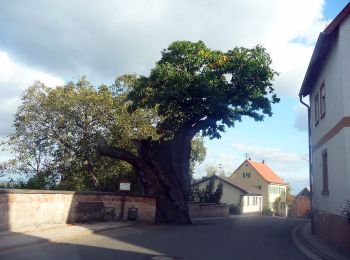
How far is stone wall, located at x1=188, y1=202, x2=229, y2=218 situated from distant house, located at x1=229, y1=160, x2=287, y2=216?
36078mm

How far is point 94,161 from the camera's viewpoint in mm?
32656

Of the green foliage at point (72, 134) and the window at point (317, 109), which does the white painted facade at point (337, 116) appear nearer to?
the window at point (317, 109)

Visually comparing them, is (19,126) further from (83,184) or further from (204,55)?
(204,55)

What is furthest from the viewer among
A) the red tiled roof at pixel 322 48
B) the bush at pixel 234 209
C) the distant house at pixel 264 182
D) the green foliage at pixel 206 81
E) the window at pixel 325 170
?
the distant house at pixel 264 182

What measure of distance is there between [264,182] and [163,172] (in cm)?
6091

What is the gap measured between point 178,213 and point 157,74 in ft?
25.8

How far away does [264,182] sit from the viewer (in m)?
83.3

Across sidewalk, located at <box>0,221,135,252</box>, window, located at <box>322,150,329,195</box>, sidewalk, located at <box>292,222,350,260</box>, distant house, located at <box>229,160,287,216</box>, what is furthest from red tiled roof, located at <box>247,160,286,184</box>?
sidewalk, located at <box>0,221,135,252</box>

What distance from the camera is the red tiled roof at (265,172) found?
85325 millimetres

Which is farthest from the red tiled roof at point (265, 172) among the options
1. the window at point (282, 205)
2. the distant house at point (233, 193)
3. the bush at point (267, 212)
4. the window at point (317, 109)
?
the window at point (317, 109)

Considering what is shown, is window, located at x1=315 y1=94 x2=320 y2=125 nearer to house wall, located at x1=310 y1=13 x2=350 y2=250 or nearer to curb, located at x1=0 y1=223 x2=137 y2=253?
house wall, located at x1=310 y1=13 x2=350 y2=250

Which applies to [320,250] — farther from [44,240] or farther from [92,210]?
[92,210]

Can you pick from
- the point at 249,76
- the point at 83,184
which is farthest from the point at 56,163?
the point at 249,76

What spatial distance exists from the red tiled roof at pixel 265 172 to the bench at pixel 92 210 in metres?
64.7
